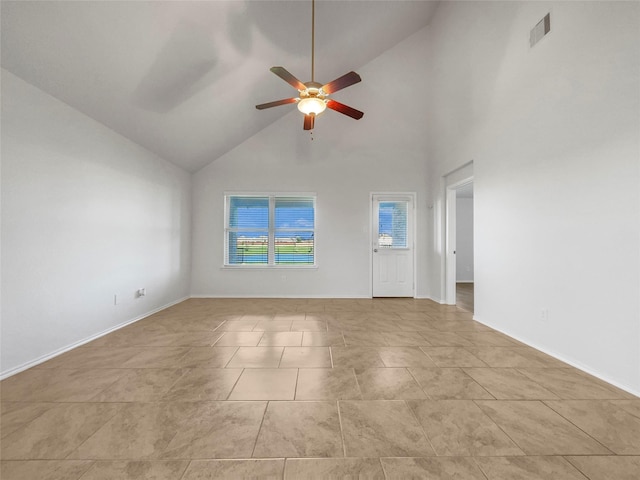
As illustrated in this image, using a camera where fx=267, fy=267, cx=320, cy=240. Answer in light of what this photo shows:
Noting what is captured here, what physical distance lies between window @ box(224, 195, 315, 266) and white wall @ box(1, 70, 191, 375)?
160 cm

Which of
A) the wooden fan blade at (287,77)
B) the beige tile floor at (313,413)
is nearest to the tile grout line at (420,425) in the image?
the beige tile floor at (313,413)

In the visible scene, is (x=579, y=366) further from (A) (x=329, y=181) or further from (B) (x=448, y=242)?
(A) (x=329, y=181)

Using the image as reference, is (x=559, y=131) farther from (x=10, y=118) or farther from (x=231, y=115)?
(x=10, y=118)

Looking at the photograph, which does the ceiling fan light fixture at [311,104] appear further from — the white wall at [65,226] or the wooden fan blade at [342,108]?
the white wall at [65,226]

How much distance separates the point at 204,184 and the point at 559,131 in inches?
211

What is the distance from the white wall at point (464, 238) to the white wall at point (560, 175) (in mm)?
4239

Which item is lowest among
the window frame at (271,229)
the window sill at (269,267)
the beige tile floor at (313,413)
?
the beige tile floor at (313,413)

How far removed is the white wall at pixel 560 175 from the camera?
1978mm

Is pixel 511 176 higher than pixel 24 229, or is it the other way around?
pixel 511 176

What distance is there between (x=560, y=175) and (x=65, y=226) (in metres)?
4.77

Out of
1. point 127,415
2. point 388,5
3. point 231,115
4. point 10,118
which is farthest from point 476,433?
point 388,5

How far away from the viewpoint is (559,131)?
8.23 ft

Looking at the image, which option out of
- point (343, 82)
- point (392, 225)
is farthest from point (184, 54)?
point (392, 225)

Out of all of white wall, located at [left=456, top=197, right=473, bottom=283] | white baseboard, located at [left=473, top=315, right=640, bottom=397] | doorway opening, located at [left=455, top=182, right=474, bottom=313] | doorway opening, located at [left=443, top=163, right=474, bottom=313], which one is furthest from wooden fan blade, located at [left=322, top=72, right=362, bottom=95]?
white wall, located at [left=456, top=197, right=473, bottom=283]
